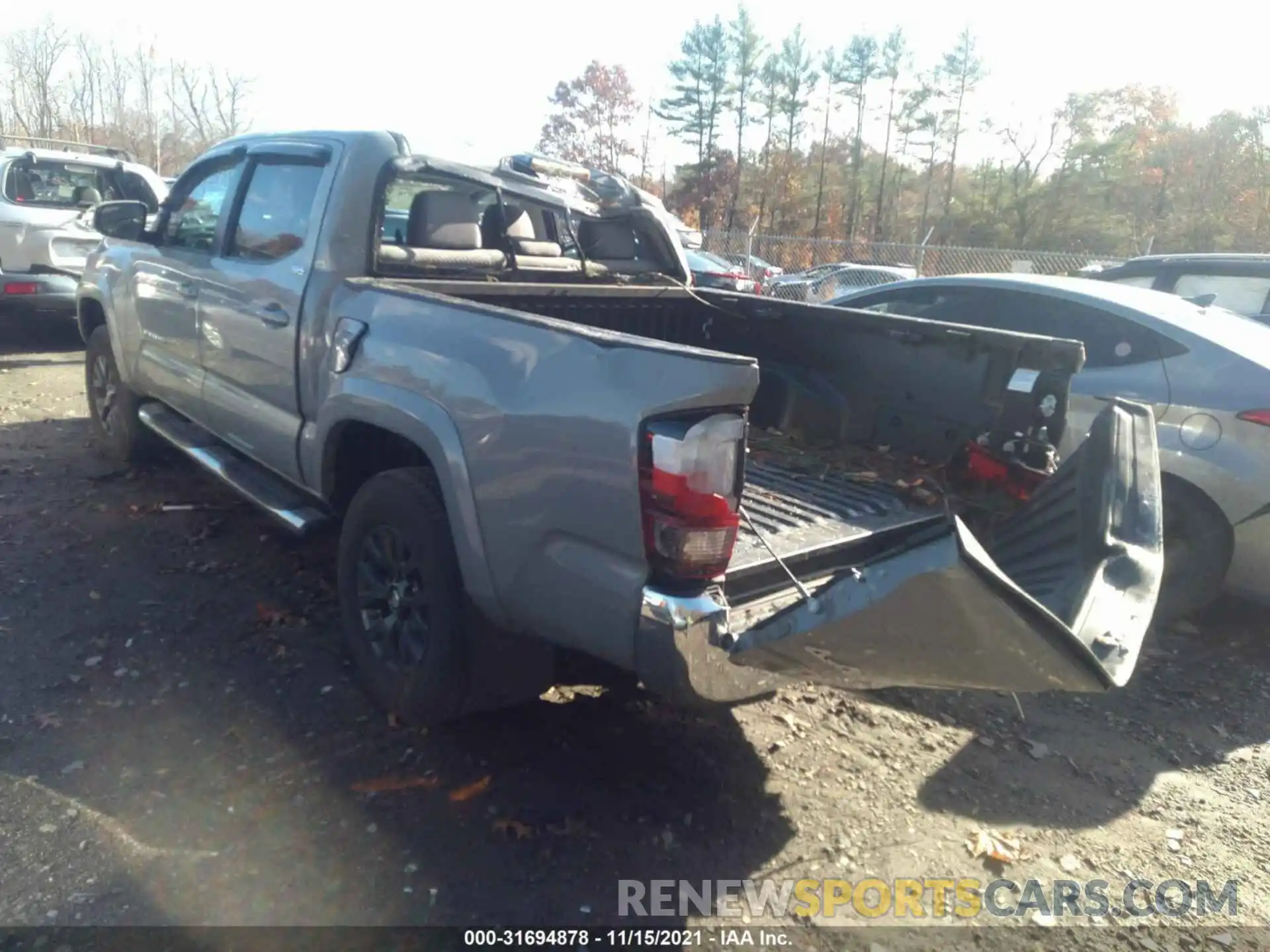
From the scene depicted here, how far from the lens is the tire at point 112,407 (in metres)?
5.93

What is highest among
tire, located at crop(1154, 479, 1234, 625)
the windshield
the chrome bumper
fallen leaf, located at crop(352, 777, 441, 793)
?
the windshield

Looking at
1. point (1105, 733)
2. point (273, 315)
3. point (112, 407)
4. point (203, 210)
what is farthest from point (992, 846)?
point (112, 407)

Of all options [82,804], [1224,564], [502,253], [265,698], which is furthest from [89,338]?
[1224,564]

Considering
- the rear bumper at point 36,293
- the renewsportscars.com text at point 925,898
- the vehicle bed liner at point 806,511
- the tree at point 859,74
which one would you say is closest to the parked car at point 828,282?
the rear bumper at point 36,293

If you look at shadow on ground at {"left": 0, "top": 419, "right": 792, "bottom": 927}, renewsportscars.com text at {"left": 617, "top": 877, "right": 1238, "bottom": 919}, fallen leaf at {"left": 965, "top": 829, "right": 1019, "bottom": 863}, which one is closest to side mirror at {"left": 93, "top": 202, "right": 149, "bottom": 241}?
shadow on ground at {"left": 0, "top": 419, "right": 792, "bottom": 927}

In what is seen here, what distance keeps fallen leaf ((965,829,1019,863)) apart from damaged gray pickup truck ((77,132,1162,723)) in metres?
0.78

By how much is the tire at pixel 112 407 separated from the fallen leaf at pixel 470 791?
12.8ft

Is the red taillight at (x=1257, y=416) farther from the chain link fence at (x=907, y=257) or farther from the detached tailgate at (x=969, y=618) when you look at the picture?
the chain link fence at (x=907, y=257)

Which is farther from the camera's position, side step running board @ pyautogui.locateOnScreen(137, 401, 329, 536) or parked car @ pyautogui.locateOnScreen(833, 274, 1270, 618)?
parked car @ pyautogui.locateOnScreen(833, 274, 1270, 618)

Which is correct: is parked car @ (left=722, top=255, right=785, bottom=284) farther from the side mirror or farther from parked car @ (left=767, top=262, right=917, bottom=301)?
the side mirror

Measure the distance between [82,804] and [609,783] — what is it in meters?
1.65

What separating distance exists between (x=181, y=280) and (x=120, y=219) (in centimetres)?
88

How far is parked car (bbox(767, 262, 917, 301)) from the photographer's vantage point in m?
20.2

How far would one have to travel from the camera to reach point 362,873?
Result: 109 inches
